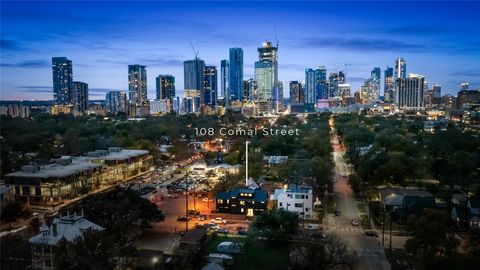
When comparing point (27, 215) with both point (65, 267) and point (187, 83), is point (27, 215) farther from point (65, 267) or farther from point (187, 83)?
point (187, 83)

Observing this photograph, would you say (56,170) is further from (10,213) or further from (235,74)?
(235,74)

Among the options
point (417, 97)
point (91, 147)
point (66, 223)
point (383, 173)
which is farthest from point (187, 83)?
point (66, 223)

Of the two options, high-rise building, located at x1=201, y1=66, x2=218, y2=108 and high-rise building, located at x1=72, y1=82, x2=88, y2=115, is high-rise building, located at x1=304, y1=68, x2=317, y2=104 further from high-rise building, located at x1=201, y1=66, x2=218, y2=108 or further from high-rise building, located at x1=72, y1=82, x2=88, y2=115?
high-rise building, located at x1=72, y1=82, x2=88, y2=115

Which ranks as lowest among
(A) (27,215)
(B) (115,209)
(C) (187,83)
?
(A) (27,215)

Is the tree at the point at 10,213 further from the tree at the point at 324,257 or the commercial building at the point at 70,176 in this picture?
the tree at the point at 324,257

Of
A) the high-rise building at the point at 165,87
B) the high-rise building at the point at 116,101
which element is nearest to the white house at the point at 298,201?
the high-rise building at the point at 116,101

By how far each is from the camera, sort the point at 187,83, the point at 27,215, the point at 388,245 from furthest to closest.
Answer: the point at 187,83 < the point at 27,215 < the point at 388,245

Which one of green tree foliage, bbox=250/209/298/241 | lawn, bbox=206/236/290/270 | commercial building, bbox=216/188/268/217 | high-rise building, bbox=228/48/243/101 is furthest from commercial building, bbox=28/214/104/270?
high-rise building, bbox=228/48/243/101
